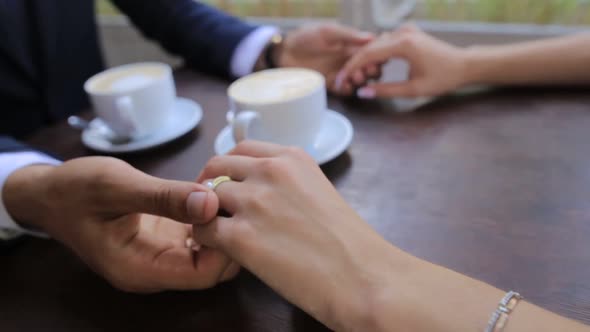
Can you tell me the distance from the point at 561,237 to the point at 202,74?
739 mm

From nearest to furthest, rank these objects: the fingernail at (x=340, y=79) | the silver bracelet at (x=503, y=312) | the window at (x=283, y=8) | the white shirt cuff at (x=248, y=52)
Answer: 1. the silver bracelet at (x=503, y=312)
2. the fingernail at (x=340, y=79)
3. the white shirt cuff at (x=248, y=52)
4. the window at (x=283, y=8)

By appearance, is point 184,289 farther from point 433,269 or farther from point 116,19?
point 116,19

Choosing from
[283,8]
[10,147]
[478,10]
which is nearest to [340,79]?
[10,147]

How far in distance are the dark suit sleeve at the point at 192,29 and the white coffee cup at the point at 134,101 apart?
8.1 inches

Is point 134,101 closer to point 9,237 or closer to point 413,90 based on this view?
point 9,237

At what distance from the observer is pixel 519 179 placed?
1.73ft

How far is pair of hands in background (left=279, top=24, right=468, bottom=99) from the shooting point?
75 cm

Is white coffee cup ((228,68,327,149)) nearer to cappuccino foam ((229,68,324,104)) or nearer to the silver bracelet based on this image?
cappuccino foam ((229,68,324,104))

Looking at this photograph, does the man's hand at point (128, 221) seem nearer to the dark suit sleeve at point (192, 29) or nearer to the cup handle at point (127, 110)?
the cup handle at point (127, 110)

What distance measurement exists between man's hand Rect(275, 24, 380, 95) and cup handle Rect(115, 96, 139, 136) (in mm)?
349

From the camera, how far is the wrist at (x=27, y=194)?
1.63 ft

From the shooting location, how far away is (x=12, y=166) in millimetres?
562

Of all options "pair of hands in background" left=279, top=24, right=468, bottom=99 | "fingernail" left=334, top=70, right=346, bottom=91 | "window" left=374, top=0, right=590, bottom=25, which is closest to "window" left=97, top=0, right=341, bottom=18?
"window" left=374, top=0, right=590, bottom=25

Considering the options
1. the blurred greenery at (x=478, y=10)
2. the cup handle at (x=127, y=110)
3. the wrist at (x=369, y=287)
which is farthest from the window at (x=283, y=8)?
the wrist at (x=369, y=287)
